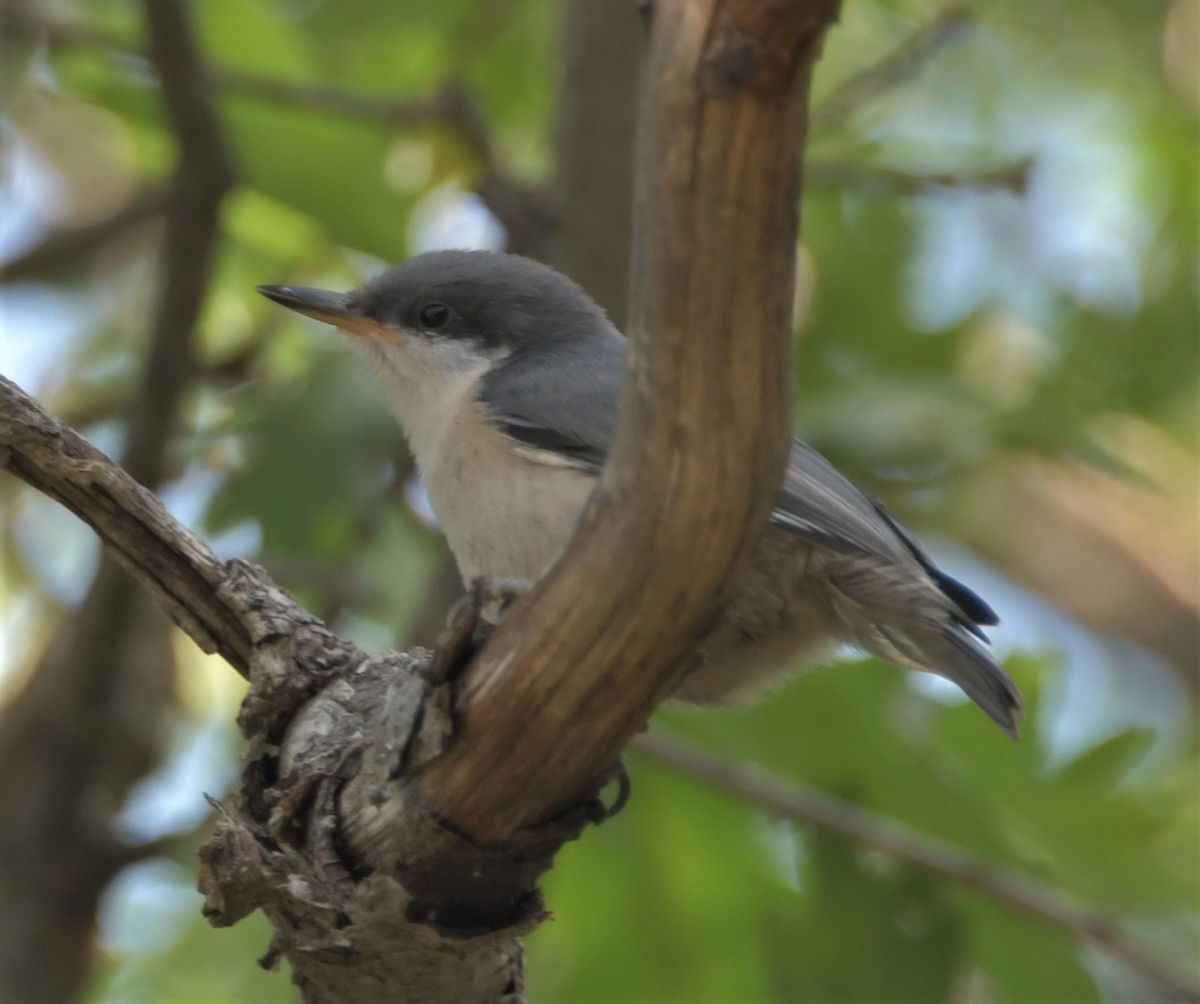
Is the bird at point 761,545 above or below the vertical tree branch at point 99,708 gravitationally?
above

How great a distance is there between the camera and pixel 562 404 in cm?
308

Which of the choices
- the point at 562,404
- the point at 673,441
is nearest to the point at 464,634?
the point at 673,441

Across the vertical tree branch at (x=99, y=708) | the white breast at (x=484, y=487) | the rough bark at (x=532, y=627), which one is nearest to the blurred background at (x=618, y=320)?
the vertical tree branch at (x=99, y=708)

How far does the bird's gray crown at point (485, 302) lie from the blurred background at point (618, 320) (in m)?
0.44

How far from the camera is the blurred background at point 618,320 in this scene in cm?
412

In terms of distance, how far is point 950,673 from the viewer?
9.73ft

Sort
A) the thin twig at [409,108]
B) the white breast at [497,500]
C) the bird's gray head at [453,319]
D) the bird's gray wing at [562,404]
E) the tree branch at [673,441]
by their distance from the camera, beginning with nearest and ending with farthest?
the tree branch at [673,441] → the white breast at [497,500] → the bird's gray wing at [562,404] → the bird's gray head at [453,319] → the thin twig at [409,108]

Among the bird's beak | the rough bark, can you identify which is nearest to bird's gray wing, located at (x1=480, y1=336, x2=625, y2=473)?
the bird's beak

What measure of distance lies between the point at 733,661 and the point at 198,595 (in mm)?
1061

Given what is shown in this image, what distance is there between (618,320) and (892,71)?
1101mm

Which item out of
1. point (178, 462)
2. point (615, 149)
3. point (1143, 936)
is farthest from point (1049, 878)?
point (178, 462)

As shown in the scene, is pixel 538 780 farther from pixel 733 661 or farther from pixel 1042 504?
pixel 1042 504

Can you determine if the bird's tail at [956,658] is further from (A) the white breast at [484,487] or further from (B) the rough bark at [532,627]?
(B) the rough bark at [532,627]

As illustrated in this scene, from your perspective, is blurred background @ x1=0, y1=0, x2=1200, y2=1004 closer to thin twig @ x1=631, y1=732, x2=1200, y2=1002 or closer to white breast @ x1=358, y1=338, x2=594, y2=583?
thin twig @ x1=631, y1=732, x2=1200, y2=1002
